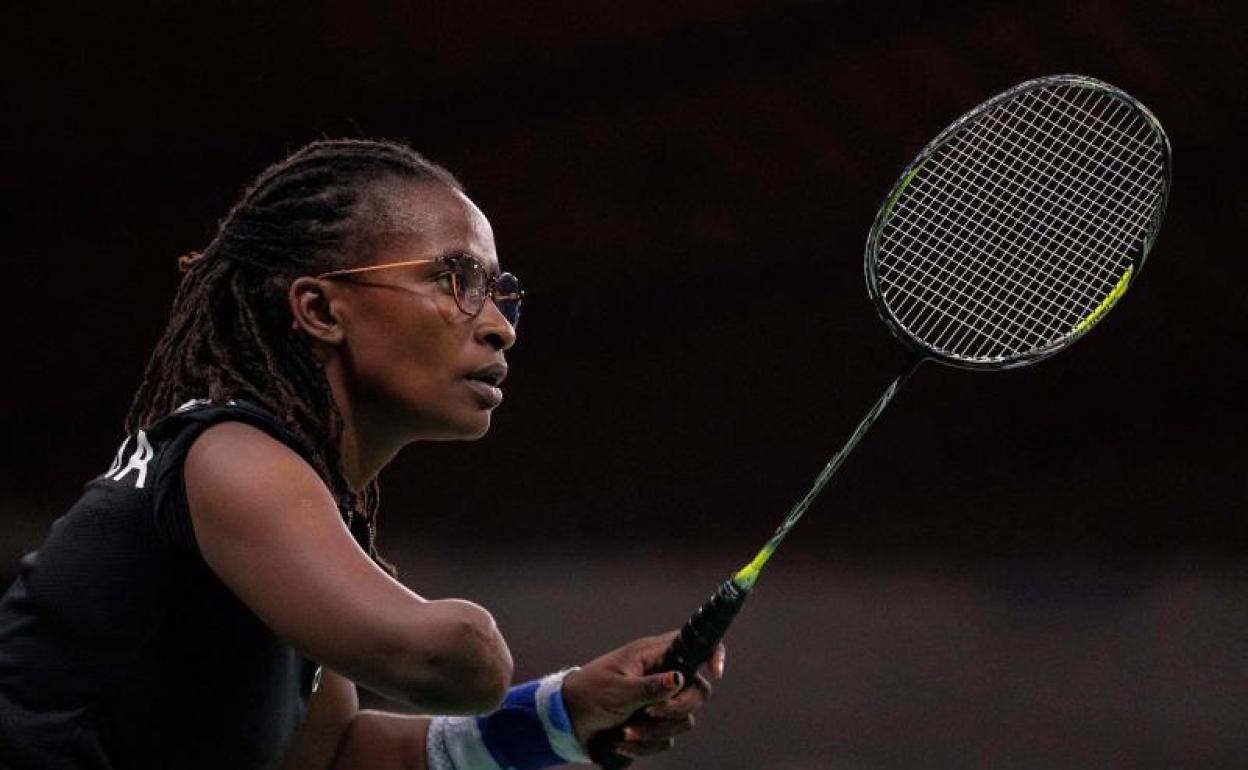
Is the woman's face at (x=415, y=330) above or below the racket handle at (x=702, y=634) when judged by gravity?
above

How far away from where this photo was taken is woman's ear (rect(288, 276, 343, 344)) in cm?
136

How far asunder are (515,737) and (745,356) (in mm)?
1843

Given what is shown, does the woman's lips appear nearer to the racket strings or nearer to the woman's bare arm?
the woman's bare arm

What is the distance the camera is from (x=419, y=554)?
3.31 meters

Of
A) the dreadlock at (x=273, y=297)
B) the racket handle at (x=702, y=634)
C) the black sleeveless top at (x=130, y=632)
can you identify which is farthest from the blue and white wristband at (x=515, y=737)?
the black sleeveless top at (x=130, y=632)

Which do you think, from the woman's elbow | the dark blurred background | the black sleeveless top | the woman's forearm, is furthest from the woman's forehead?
the dark blurred background

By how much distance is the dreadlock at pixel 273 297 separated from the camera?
135 centimetres

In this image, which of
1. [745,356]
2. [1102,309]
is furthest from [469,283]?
[745,356]

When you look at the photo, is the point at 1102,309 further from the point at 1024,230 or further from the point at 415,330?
the point at 415,330

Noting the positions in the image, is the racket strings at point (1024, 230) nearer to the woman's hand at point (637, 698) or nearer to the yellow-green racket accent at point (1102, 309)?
the yellow-green racket accent at point (1102, 309)

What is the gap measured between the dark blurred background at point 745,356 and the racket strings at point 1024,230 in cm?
35

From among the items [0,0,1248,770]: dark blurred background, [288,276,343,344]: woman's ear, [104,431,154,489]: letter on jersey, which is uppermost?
[288,276,343,344]: woman's ear

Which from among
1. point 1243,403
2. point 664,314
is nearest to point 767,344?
point 664,314

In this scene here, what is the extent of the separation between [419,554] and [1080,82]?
6.32 feet
